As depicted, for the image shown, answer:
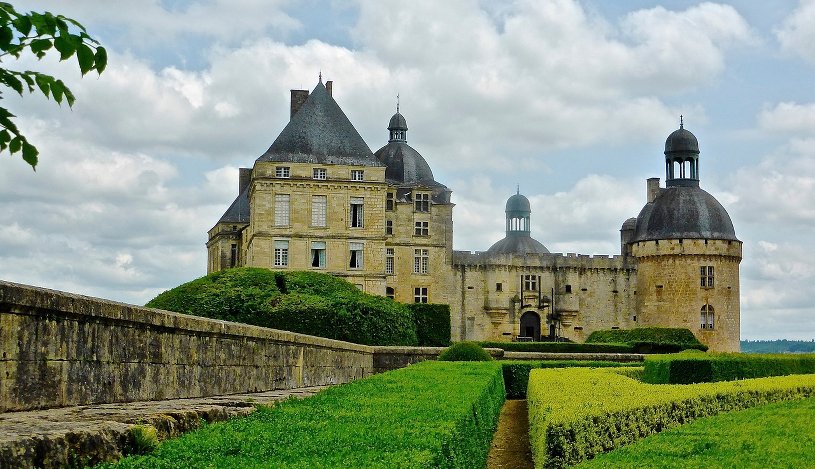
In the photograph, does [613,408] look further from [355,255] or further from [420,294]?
[420,294]

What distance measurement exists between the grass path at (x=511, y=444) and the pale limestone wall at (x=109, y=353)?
332cm

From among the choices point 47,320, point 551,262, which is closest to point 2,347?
point 47,320

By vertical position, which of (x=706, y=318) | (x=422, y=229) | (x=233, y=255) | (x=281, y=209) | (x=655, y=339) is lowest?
(x=655, y=339)

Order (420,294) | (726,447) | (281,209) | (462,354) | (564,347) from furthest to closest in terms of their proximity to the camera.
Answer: (420,294) → (281,209) → (564,347) → (462,354) → (726,447)

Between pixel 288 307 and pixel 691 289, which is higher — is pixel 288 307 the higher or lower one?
the lower one

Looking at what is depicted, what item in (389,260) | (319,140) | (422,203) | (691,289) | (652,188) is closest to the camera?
(319,140)

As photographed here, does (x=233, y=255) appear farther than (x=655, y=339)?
Yes

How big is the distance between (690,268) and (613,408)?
178 feet

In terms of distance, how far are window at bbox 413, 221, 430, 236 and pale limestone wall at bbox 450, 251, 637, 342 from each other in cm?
401

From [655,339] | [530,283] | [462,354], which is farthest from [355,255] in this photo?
[462,354]

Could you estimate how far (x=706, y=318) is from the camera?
2446 inches

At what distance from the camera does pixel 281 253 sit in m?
49.2

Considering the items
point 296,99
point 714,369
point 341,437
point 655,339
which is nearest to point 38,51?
point 341,437

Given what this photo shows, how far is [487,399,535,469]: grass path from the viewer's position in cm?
1384
